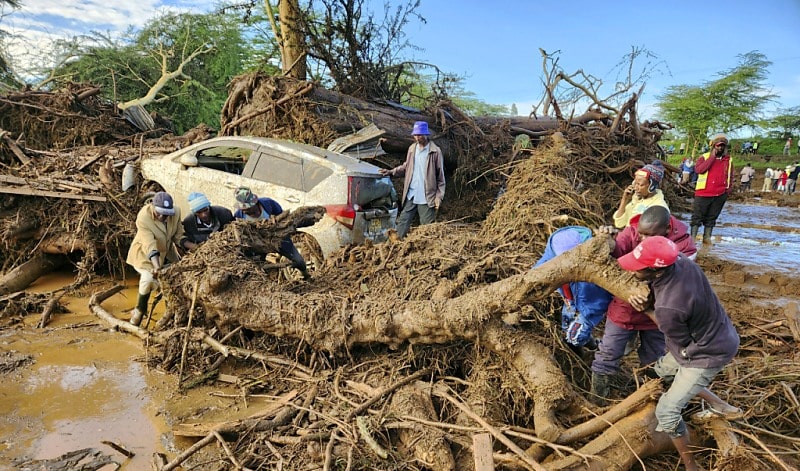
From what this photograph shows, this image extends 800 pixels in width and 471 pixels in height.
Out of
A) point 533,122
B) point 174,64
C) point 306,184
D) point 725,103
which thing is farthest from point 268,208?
point 725,103

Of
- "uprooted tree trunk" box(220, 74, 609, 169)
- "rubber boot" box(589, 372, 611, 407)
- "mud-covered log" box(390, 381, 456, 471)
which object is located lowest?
"mud-covered log" box(390, 381, 456, 471)

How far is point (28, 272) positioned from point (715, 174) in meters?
10.9

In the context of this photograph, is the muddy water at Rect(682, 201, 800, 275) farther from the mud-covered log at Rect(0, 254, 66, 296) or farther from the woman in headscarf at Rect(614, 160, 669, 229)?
the mud-covered log at Rect(0, 254, 66, 296)

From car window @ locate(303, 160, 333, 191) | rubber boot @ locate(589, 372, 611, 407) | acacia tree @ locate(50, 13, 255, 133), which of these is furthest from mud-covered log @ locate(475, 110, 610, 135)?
acacia tree @ locate(50, 13, 255, 133)

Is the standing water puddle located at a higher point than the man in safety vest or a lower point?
lower

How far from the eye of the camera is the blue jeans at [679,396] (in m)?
2.66

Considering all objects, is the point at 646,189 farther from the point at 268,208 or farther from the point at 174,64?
the point at 174,64

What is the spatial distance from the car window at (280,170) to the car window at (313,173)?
7 cm

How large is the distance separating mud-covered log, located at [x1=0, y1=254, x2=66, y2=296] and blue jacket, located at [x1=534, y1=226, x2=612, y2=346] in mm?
6812

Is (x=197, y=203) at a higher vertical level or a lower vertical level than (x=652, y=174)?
lower

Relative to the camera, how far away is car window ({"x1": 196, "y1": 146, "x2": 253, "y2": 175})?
273 inches

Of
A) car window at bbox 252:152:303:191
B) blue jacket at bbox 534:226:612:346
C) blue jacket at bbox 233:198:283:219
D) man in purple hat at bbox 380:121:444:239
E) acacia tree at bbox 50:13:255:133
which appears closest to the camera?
blue jacket at bbox 534:226:612:346

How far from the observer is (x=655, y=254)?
250cm

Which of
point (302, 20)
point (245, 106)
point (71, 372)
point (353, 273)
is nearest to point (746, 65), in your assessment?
point (302, 20)
